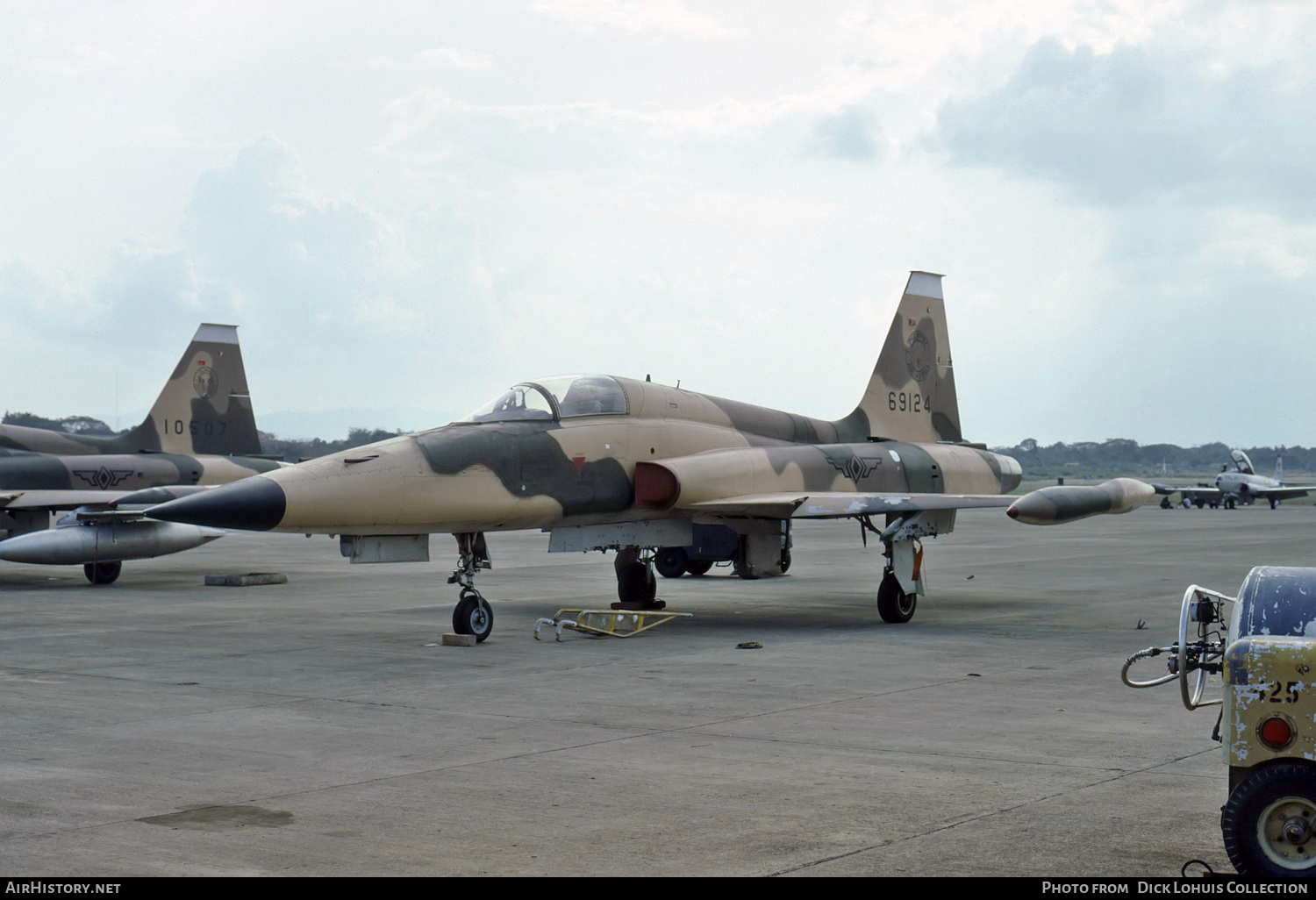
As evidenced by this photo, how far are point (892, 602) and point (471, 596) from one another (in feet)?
15.5

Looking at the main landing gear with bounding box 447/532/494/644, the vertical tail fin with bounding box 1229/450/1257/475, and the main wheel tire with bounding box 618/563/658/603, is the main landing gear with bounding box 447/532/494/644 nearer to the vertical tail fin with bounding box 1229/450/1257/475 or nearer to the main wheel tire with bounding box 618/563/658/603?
the main wheel tire with bounding box 618/563/658/603

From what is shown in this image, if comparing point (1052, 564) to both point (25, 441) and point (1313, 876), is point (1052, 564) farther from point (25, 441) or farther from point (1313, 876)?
point (1313, 876)

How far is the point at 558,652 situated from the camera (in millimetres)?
12516

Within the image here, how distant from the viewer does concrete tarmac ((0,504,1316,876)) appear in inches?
222

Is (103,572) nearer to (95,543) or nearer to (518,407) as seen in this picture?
(95,543)

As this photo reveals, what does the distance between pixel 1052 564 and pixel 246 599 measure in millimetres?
14278

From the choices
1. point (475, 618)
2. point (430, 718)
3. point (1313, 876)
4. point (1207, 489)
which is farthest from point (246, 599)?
point (1207, 489)

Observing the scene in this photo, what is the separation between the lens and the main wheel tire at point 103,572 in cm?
2123

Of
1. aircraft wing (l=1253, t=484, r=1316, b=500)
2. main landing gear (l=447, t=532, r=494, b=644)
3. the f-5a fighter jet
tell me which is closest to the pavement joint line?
the f-5a fighter jet

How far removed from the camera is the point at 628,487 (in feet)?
47.9

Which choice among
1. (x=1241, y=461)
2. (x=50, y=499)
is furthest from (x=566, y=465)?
(x=1241, y=461)

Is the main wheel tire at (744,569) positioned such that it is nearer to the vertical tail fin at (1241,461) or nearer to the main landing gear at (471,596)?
the main landing gear at (471,596)

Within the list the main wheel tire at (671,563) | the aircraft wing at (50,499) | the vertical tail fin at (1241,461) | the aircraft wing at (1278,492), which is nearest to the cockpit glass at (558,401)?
A: the main wheel tire at (671,563)

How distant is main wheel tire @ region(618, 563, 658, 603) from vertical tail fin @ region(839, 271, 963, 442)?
387cm
